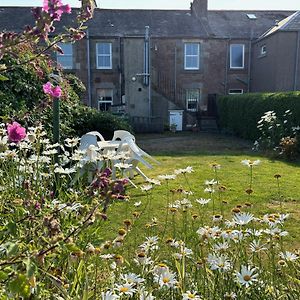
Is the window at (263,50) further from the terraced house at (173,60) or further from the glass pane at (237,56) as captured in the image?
the glass pane at (237,56)

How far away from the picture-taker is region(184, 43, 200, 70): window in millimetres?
24578

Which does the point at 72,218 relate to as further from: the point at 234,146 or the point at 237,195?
the point at 234,146

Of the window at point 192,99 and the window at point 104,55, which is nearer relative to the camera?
the window at point 104,55

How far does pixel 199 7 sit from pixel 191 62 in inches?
163

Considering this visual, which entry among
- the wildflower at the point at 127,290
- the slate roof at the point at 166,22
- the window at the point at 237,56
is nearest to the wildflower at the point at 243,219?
the wildflower at the point at 127,290

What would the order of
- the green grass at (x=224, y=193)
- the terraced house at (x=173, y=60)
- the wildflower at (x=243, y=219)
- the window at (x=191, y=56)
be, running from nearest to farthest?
the wildflower at (x=243, y=219) < the green grass at (x=224, y=193) < the terraced house at (x=173, y=60) < the window at (x=191, y=56)

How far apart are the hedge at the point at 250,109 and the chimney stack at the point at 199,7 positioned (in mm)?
7404

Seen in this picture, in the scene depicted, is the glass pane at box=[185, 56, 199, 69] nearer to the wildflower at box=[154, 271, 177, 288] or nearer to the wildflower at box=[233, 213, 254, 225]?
the wildflower at box=[233, 213, 254, 225]

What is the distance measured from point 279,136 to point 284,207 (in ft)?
21.9

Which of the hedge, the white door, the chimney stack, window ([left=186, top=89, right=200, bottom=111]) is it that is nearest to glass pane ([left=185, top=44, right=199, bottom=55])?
window ([left=186, top=89, right=200, bottom=111])

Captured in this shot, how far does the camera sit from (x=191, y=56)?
24719 mm

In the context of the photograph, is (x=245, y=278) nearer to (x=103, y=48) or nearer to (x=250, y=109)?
(x=250, y=109)

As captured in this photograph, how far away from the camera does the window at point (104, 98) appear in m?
24.1

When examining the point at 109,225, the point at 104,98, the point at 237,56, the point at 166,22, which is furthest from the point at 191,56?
the point at 109,225
